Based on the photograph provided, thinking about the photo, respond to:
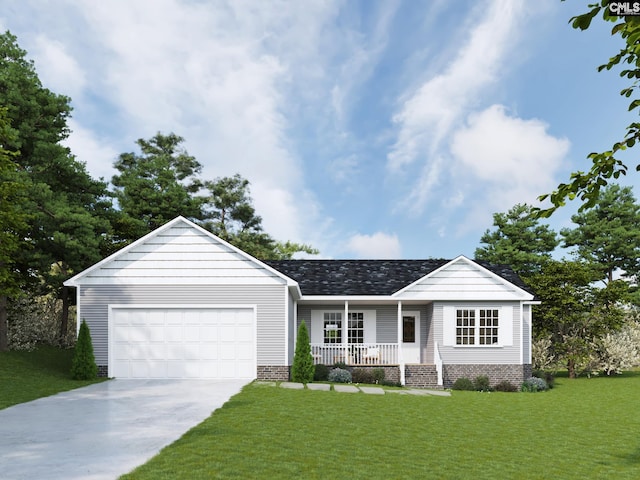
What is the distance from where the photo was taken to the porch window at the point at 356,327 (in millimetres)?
24084

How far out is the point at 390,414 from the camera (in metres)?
12.8

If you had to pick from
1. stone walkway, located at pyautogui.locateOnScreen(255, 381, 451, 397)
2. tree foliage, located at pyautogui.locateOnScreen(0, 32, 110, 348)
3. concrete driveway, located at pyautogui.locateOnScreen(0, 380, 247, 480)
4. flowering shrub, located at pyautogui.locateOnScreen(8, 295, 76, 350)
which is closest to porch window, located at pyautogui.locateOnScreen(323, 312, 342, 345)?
stone walkway, located at pyautogui.locateOnScreen(255, 381, 451, 397)

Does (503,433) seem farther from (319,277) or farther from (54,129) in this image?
(54,129)

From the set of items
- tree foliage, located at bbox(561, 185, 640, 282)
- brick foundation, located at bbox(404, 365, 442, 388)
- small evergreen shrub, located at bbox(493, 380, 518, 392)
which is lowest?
small evergreen shrub, located at bbox(493, 380, 518, 392)

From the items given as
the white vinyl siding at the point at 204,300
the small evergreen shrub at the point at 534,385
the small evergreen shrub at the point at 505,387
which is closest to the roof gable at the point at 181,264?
the white vinyl siding at the point at 204,300

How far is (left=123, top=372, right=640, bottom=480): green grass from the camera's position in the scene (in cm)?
744

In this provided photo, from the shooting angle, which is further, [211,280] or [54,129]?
[54,129]

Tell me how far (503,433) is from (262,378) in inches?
389

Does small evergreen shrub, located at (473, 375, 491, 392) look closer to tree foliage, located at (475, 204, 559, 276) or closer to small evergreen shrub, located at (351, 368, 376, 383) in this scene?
small evergreen shrub, located at (351, 368, 376, 383)

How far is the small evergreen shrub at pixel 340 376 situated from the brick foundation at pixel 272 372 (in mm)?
1931

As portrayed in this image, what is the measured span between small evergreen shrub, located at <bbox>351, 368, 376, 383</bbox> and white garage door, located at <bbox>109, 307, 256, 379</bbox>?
3874 millimetres

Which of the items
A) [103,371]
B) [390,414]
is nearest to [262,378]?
[103,371]

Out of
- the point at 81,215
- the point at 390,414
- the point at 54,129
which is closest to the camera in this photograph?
the point at 390,414

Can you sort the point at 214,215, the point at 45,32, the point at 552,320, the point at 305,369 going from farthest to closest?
the point at 214,215 < the point at 552,320 < the point at 305,369 < the point at 45,32
